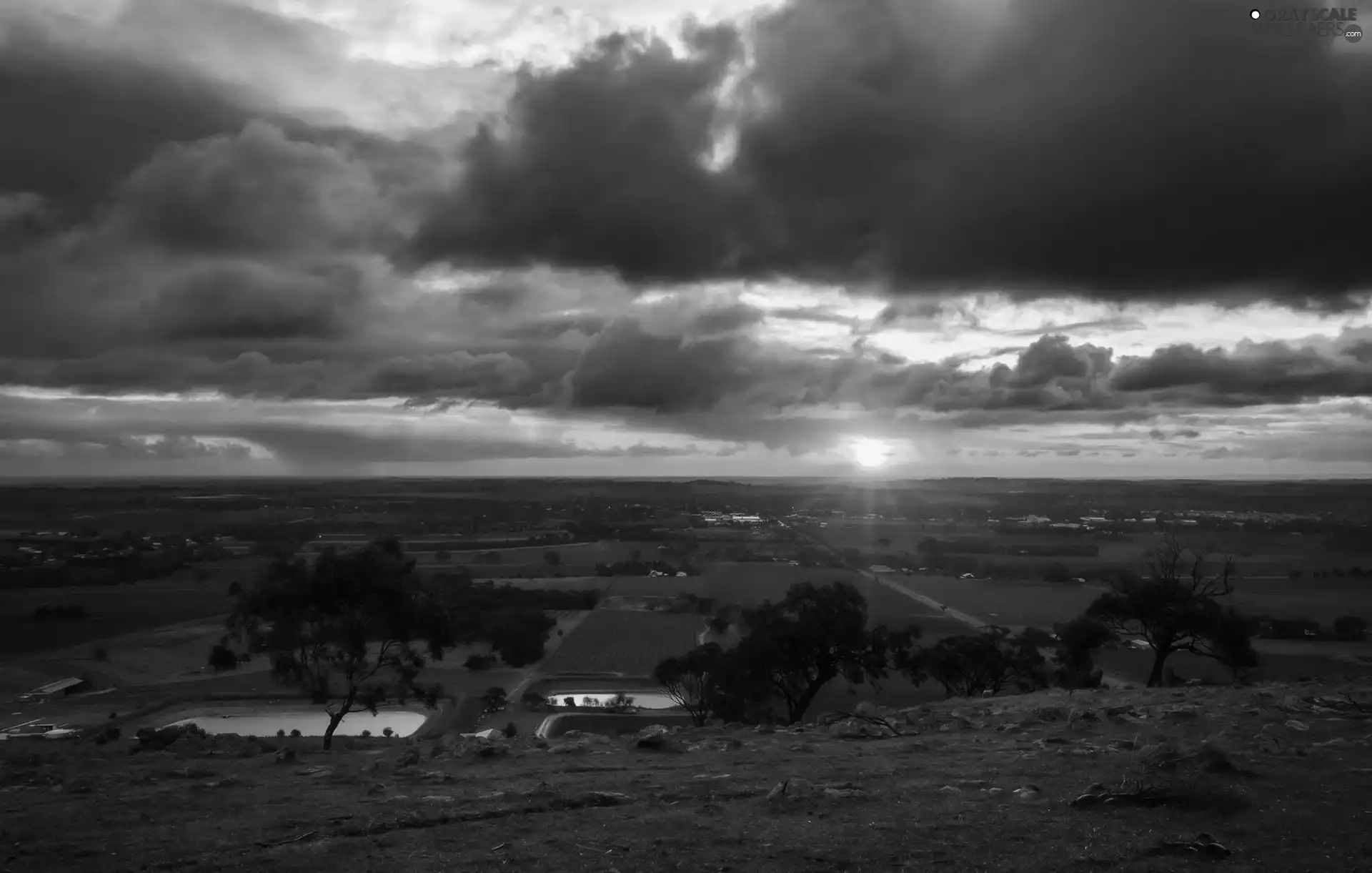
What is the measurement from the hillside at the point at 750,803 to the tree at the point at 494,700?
36209 mm

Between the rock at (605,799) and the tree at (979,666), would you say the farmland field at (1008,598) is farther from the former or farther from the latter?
the rock at (605,799)

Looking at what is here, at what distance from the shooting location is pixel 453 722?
52.8 metres

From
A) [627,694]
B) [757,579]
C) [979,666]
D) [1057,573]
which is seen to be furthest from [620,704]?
[1057,573]

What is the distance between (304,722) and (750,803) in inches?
1807

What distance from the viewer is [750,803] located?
14.5 meters

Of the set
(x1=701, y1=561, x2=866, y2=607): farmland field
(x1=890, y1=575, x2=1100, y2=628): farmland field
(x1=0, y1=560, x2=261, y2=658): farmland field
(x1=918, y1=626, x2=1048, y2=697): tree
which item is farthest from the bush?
(x1=890, y1=575, x2=1100, y2=628): farmland field

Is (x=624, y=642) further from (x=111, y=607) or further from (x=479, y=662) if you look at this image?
(x=111, y=607)

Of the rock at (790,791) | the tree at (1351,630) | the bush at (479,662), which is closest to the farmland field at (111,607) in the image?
the bush at (479,662)

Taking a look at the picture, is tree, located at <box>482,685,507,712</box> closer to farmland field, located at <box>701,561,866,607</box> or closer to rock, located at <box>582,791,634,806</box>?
rock, located at <box>582,791,634,806</box>

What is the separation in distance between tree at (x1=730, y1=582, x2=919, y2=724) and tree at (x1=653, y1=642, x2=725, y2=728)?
388 cm

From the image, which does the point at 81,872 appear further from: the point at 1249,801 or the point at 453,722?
the point at 453,722

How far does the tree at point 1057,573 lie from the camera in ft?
398

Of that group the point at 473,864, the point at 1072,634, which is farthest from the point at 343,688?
the point at 473,864

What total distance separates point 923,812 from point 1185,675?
6884 cm
